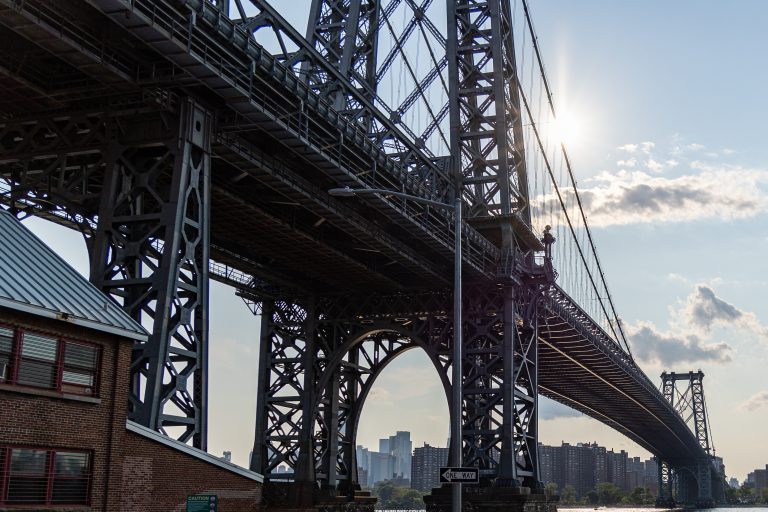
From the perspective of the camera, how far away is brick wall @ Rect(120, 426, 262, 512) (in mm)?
22953

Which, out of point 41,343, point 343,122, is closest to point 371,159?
point 343,122

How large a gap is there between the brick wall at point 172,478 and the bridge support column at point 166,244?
8.30ft

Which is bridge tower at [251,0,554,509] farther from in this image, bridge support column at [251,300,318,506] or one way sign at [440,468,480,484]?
one way sign at [440,468,480,484]

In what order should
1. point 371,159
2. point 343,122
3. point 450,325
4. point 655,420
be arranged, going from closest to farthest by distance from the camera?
point 343,122 → point 371,159 → point 450,325 → point 655,420

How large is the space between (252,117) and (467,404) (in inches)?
1085

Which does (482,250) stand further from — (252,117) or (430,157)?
(252,117)

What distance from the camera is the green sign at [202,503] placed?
22906 mm

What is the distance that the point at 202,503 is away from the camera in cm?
2297

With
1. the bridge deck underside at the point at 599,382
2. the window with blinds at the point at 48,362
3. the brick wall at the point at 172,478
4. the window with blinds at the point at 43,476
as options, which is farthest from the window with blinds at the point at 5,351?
the bridge deck underside at the point at 599,382

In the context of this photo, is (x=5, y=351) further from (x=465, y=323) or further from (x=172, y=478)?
(x=465, y=323)

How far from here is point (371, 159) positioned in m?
39.8

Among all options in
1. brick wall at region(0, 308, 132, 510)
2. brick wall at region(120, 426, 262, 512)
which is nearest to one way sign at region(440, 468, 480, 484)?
brick wall at region(120, 426, 262, 512)

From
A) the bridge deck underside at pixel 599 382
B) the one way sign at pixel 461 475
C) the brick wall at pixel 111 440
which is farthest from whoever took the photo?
the bridge deck underside at pixel 599 382

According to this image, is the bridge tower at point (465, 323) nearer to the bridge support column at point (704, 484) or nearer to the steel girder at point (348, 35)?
the steel girder at point (348, 35)
